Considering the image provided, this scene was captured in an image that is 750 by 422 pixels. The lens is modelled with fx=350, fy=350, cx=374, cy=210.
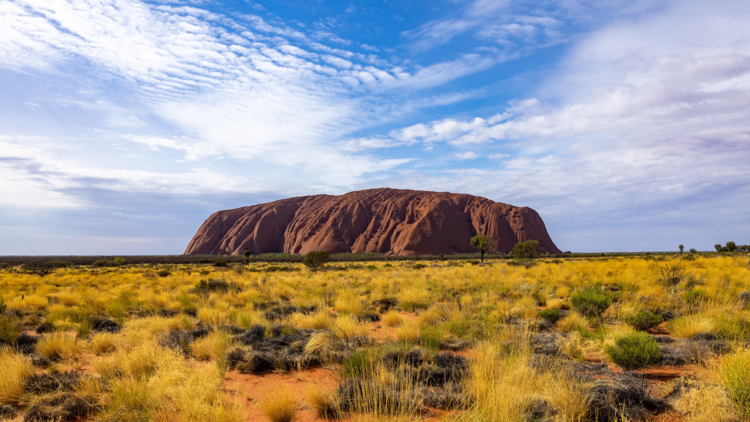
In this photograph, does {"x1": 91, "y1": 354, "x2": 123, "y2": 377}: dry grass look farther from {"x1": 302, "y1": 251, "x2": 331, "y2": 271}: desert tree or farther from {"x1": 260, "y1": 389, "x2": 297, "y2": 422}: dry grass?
{"x1": 302, "y1": 251, "x2": 331, "y2": 271}: desert tree

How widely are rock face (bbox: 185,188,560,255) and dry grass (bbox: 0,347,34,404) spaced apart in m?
86.9

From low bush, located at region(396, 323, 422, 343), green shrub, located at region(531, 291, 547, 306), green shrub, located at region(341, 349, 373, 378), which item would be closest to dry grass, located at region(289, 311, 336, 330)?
low bush, located at region(396, 323, 422, 343)

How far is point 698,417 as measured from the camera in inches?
133

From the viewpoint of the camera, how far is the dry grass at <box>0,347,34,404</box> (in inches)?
185

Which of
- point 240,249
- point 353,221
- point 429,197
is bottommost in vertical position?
point 240,249

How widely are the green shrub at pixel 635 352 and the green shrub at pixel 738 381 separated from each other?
1.08 m

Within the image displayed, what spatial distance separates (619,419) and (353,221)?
107m

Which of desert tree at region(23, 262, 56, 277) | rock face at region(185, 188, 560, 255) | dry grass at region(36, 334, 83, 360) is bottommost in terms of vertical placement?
desert tree at region(23, 262, 56, 277)

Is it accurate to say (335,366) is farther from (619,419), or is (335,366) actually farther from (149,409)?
(619,419)

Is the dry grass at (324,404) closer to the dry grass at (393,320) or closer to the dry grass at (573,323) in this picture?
the dry grass at (393,320)

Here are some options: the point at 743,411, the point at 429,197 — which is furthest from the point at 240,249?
the point at 743,411

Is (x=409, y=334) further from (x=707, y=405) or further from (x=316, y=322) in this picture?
(x=707, y=405)

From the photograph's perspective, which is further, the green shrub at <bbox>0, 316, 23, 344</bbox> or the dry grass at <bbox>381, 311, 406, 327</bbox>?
the dry grass at <bbox>381, 311, 406, 327</bbox>

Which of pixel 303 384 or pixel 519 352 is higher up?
pixel 519 352
